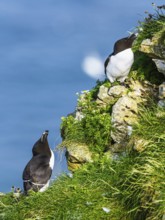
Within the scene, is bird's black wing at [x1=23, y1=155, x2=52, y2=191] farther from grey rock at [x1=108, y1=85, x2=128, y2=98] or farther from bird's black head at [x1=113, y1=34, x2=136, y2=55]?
bird's black head at [x1=113, y1=34, x2=136, y2=55]

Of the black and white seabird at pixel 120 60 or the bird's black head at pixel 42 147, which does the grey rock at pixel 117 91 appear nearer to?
the black and white seabird at pixel 120 60

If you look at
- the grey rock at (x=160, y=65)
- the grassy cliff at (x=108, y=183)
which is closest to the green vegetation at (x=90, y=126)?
the grassy cliff at (x=108, y=183)

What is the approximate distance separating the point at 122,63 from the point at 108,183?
3.79m

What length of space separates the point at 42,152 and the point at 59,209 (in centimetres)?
257

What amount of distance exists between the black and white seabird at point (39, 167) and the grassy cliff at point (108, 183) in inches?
14.5

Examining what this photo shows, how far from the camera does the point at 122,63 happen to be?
13.3 m

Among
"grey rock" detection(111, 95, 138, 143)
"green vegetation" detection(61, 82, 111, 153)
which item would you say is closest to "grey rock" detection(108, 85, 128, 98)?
"green vegetation" detection(61, 82, 111, 153)

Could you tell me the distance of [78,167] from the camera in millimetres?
12336

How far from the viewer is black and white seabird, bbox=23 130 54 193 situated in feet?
38.2

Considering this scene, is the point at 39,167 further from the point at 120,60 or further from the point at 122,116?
the point at 120,60

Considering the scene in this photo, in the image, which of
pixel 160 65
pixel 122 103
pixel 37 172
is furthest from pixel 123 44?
pixel 37 172

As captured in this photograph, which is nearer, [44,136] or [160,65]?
[44,136]

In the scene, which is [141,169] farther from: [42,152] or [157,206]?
[42,152]

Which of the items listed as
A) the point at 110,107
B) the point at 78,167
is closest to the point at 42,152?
the point at 78,167
